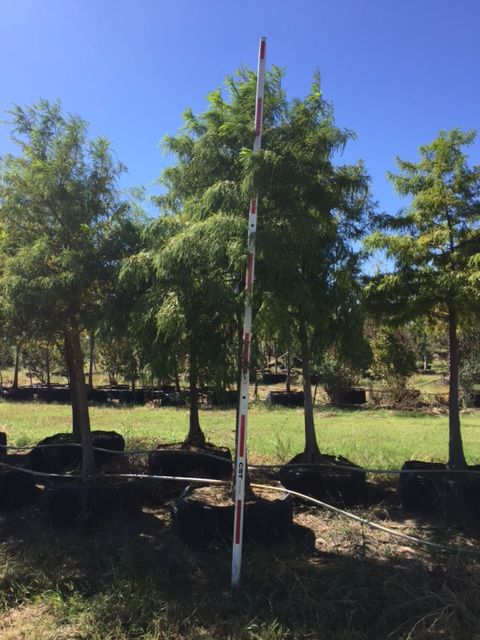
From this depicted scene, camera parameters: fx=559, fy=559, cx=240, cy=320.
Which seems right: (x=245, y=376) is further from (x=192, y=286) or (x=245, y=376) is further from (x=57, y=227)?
(x=57, y=227)

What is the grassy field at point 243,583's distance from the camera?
12.1ft

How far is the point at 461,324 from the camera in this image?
6.83 metres

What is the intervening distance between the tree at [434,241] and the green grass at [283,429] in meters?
2.77

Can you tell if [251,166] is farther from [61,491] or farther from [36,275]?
[61,491]

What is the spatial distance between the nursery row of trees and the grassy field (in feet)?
4.30

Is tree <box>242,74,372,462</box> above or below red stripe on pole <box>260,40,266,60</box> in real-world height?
below

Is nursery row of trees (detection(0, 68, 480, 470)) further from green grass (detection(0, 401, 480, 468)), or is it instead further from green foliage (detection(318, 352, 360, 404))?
green foliage (detection(318, 352, 360, 404))

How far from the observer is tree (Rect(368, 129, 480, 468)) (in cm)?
620

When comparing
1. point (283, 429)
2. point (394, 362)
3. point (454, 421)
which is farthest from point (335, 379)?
point (454, 421)

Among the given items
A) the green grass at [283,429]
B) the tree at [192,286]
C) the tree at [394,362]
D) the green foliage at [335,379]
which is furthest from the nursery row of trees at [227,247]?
the green foliage at [335,379]

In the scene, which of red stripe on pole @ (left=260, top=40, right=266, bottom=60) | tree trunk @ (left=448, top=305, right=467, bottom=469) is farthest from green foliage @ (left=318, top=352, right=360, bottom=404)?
red stripe on pole @ (left=260, top=40, right=266, bottom=60)

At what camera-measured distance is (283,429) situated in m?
13.1

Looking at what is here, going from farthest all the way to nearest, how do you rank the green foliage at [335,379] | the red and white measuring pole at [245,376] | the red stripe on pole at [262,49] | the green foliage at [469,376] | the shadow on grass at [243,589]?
the green foliage at [335,379] → the green foliage at [469,376] → the red stripe on pole at [262,49] → the red and white measuring pole at [245,376] → the shadow on grass at [243,589]

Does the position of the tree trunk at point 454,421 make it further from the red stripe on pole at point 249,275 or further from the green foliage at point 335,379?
the green foliage at point 335,379
